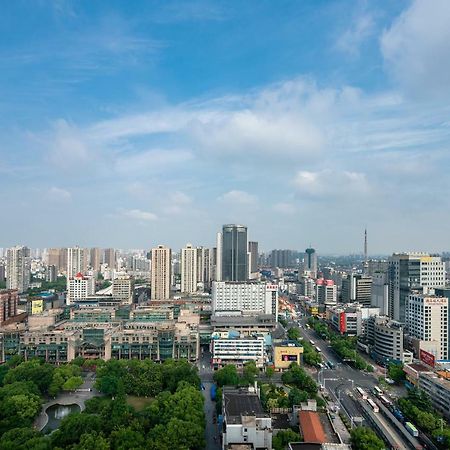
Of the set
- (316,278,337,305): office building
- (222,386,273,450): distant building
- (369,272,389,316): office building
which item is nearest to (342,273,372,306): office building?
(316,278,337,305): office building

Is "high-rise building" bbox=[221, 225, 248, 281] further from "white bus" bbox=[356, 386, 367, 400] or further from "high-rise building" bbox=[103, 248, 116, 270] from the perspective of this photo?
"high-rise building" bbox=[103, 248, 116, 270]

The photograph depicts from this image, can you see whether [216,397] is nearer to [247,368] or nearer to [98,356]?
[247,368]

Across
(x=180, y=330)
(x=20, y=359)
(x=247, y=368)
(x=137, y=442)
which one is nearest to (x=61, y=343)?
(x=20, y=359)

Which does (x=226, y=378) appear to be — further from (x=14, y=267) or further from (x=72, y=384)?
(x=14, y=267)

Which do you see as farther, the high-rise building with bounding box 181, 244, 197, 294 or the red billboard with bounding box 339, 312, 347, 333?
the high-rise building with bounding box 181, 244, 197, 294

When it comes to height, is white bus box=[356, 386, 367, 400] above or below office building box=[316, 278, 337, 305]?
below

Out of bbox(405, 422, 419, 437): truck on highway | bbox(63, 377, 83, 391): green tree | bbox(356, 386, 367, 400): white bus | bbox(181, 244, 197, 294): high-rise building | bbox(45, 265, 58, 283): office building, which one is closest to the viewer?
bbox(405, 422, 419, 437): truck on highway
